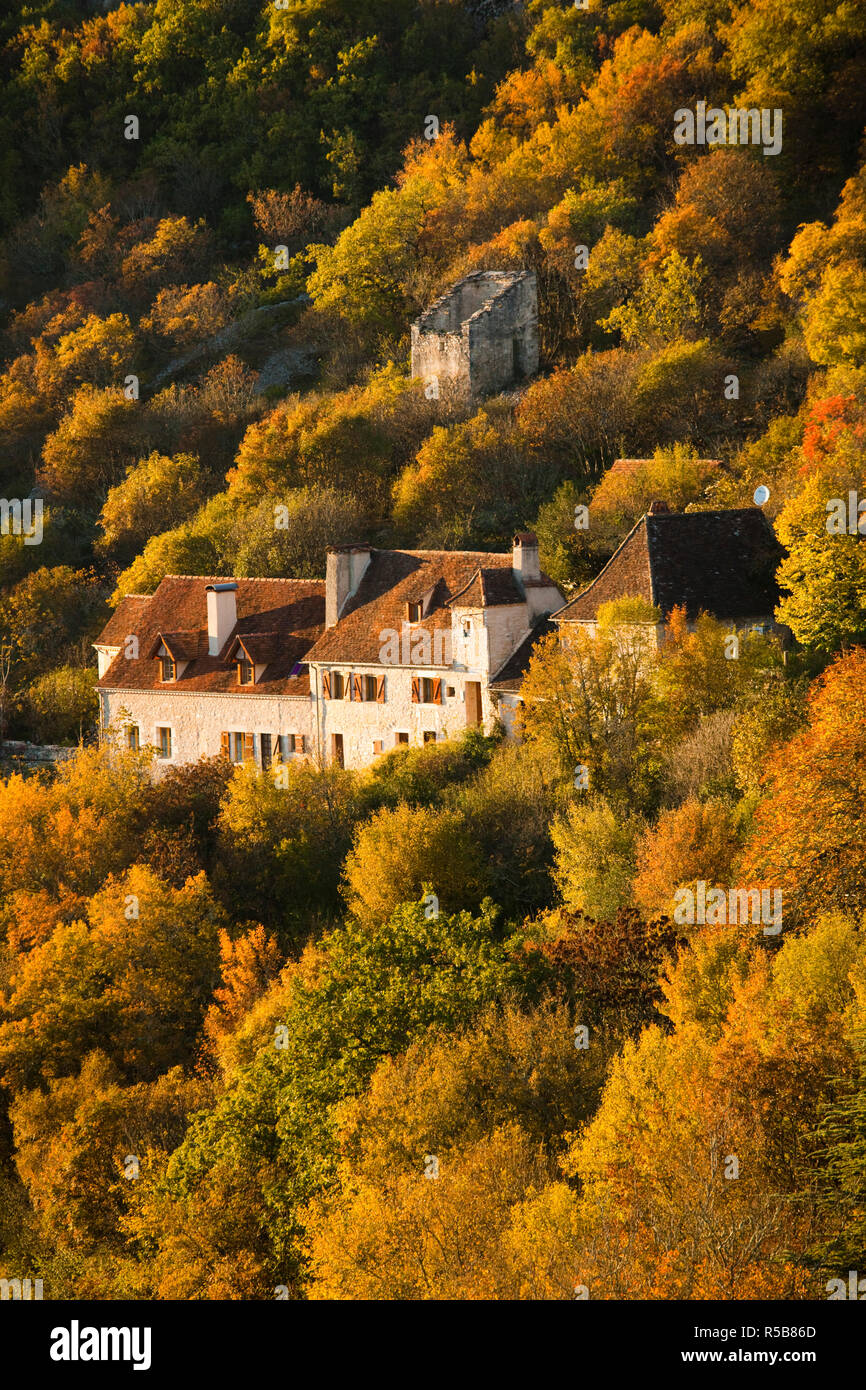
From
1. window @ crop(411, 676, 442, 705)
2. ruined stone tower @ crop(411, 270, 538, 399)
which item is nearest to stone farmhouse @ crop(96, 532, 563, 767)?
window @ crop(411, 676, 442, 705)

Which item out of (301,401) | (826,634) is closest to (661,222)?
(301,401)

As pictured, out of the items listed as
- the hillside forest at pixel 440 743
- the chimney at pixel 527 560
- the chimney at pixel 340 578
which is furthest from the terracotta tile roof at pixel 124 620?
the chimney at pixel 527 560

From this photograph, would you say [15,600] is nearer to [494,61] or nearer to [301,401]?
[301,401]

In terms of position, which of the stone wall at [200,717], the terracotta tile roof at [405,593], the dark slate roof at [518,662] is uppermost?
the terracotta tile roof at [405,593]

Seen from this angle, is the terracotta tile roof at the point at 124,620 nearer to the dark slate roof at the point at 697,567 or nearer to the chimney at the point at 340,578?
the chimney at the point at 340,578

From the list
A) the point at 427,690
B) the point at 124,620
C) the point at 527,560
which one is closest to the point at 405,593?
the point at 427,690
